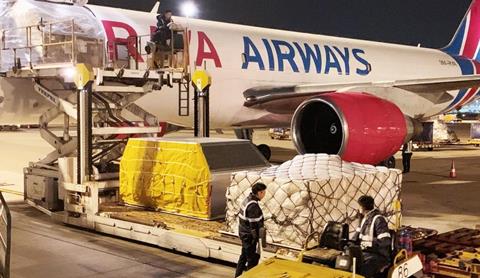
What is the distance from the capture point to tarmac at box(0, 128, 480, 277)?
673 cm

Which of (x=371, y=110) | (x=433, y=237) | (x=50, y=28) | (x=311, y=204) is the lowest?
(x=433, y=237)

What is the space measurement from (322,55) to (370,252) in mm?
12293

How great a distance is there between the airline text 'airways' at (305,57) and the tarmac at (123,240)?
3778 millimetres

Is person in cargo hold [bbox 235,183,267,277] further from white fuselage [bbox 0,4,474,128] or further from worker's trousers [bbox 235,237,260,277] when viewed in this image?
white fuselage [bbox 0,4,474,128]

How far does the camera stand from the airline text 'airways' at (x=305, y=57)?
14852mm

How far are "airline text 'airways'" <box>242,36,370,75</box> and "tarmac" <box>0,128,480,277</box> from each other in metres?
3.78

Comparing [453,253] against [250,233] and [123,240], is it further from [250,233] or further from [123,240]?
[123,240]

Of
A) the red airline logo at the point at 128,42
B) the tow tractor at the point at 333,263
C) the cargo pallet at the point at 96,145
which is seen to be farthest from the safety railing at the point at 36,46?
the tow tractor at the point at 333,263

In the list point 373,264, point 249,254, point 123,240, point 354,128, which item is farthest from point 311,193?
point 354,128

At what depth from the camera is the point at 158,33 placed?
436 inches

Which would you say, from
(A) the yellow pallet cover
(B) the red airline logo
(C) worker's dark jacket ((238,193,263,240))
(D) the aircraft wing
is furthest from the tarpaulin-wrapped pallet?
(D) the aircraft wing

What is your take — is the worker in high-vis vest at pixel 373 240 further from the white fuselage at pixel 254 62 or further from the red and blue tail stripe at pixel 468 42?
the red and blue tail stripe at pixel 468 42

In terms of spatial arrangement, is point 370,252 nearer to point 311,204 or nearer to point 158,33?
point 311,204

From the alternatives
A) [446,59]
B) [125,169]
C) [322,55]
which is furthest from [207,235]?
[446,59]
